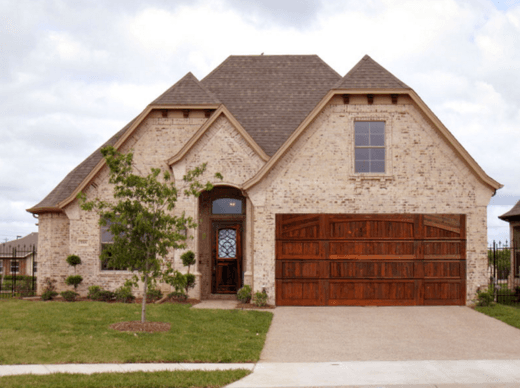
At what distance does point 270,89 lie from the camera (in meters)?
22.4

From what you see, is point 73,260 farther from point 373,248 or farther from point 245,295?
point 373,248

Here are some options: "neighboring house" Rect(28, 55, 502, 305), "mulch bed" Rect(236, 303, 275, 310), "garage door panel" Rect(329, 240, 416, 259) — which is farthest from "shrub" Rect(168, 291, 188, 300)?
"garage door panel" Rect(329, 240, 416, 259)

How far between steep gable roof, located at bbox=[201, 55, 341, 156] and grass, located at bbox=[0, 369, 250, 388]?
1169 centimetres

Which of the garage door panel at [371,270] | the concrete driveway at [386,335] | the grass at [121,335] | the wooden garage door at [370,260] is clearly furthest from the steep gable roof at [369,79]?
the grass at [121,335]

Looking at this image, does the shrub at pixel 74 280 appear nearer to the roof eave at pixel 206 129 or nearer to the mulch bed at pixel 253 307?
the roof eave at pixel 206 129

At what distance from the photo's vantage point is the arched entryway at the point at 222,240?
801 inches

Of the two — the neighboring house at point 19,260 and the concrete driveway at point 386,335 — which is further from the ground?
the concrete driveway at point 386,335

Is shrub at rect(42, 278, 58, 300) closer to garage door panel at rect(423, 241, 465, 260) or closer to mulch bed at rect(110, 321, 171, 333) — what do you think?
mulch bed at rect(110, 321, 171, 333)

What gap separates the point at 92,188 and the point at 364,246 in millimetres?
10372

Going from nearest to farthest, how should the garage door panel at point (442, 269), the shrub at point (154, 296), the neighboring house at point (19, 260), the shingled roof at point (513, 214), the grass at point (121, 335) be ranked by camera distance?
the grass at point (121, 335) → the garage door panel at point (442, 269) → the shrub at point (154, 296) → the shingled roof at point (513, 214) → the neighboring house at point (19, 260)

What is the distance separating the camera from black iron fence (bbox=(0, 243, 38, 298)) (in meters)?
21.3

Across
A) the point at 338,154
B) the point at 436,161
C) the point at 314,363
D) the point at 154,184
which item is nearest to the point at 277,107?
the point at 338,154

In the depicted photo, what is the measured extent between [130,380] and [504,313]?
39.6 ft

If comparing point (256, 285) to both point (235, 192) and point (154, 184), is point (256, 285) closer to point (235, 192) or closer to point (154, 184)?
point (235, 192)
